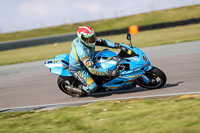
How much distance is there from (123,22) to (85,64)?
103 feet

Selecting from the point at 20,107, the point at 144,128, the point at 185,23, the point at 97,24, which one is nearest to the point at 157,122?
the point at 144,128

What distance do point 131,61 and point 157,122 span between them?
2116 millimetres

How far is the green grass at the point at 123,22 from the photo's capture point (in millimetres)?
35075

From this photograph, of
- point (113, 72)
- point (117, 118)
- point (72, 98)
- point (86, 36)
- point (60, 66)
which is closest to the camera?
point (117, 118)

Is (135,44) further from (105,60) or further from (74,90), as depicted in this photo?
(105,60)

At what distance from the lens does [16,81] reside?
404 inches

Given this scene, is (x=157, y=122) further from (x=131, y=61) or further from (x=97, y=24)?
(x=97, y=24)

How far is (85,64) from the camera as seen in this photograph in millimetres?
6234

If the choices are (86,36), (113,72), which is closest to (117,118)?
(113,72)

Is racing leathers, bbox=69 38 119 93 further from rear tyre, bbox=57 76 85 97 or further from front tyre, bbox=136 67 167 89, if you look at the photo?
front tyre, bbox=136 67 167 89

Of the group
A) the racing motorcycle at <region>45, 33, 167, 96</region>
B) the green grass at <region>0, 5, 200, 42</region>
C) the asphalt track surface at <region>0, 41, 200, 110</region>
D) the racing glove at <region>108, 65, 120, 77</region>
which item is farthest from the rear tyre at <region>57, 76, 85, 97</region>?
the green grass at <region>0, 5, 200, 42</region>

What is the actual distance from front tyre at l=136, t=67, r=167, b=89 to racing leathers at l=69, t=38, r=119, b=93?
0.69 m

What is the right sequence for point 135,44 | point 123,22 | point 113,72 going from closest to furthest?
point 113,72
point 135,44
point 123,22

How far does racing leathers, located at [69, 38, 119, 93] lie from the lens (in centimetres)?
626
